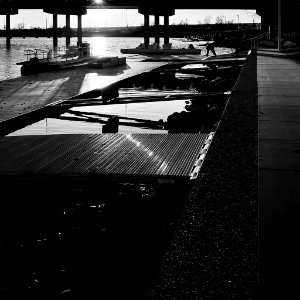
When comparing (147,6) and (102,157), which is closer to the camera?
(102,157)

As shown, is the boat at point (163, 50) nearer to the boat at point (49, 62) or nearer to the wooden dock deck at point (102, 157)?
the boat at point (49, 62)

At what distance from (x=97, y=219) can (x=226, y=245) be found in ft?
6.84

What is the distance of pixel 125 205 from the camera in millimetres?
5285

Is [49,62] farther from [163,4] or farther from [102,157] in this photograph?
[163,4]

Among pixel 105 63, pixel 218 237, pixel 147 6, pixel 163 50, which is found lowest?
pixel 218 237

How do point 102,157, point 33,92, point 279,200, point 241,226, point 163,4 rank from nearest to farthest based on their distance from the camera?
1. point 241,226
2. point 279,200
3. point 102,157
4. point 33,92
5. point 163,4

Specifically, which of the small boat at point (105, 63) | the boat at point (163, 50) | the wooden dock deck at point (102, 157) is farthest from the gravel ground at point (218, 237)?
the boat at point (163, 50)

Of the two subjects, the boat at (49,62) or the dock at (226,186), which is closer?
the dock at (226,186)

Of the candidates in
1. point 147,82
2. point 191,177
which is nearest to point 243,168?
point 191,177

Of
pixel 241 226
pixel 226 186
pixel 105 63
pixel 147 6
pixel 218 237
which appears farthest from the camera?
pixel 147 6

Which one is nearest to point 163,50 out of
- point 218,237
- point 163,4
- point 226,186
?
point 163,4

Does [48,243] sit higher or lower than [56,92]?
lower

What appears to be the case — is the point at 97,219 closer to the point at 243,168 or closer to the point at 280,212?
the point at 243,168

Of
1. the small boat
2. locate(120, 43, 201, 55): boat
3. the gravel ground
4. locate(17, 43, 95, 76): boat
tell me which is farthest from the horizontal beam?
the gravel ground
